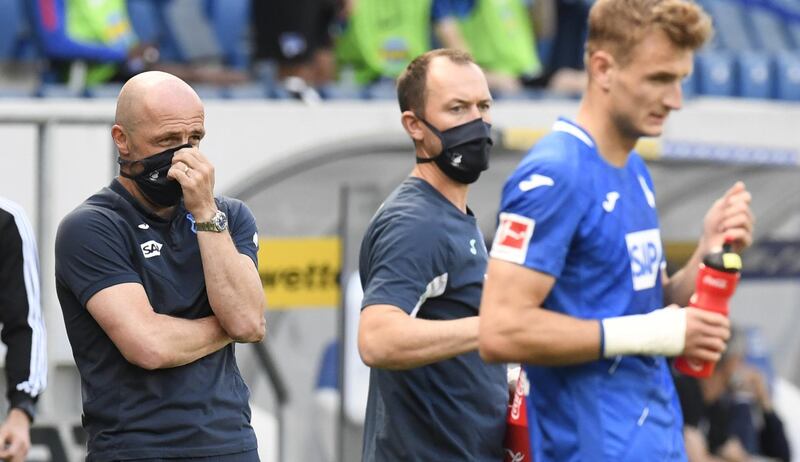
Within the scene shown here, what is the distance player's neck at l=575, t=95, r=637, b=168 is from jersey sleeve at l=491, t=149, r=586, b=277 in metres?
0.10

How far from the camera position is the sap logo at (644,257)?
3184 millimetres

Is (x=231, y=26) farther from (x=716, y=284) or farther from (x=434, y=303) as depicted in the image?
(x=716, y=284)

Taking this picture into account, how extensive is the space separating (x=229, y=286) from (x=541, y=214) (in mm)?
861

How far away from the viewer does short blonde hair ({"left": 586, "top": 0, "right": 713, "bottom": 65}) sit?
121 inches

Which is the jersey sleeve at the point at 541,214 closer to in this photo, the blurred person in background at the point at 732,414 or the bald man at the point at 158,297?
the bald man at the point at 158,297

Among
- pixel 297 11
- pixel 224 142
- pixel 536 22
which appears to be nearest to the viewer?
pixel 224 142

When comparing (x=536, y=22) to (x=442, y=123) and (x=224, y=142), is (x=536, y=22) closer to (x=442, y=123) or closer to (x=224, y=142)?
(x=224, y=142)

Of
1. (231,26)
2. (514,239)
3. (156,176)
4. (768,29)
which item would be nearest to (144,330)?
(156,176)

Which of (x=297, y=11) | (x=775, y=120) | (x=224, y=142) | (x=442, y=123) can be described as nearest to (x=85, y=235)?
(x=442, y=123)

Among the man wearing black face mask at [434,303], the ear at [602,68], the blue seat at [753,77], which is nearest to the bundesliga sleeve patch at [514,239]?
the ear at [602,68]

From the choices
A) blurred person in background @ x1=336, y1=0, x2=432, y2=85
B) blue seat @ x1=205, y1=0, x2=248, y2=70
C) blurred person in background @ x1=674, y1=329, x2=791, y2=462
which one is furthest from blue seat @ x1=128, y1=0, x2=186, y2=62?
blurred person in background @ x1=674, y1=329, x2=791, y2=462

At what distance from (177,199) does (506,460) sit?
1.04m

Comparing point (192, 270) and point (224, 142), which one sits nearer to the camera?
point (192, 270)

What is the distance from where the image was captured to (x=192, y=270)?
363cm
